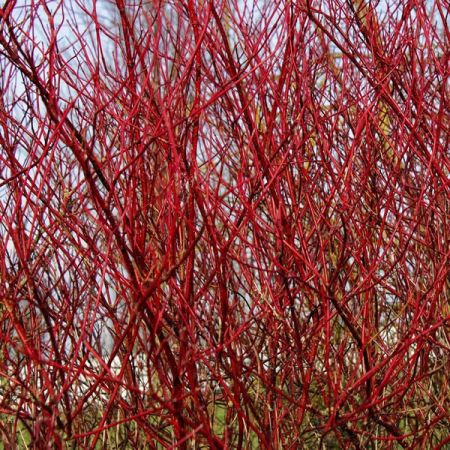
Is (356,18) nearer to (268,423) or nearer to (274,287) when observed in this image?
(274,287)

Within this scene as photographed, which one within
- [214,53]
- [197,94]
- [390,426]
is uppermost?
[214,53]

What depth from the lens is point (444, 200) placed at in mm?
3445

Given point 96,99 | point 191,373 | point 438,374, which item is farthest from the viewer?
point 438,374

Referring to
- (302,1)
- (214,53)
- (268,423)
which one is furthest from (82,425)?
(302,1)

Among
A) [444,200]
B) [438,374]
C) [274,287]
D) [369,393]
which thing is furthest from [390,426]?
[438,374]

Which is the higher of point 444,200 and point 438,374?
point 444,200

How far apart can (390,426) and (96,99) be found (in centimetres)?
165

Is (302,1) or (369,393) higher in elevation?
(302,1)

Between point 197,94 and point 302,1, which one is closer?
point 197,94

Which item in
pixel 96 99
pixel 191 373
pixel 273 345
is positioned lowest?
pixel 191 373

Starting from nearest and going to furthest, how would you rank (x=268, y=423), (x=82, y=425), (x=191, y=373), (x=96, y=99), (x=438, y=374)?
(x=191, y=373) → (x=96, y=99) → (x=268, y=423) → (x=82, y=425) → (x=438, y=374)

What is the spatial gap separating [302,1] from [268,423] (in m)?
1.69

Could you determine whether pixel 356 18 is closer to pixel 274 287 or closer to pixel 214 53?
pixel 214 53

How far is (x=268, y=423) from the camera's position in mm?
3014
